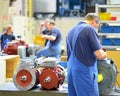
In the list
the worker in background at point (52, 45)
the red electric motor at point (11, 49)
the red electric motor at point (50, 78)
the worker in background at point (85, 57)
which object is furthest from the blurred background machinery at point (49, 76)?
the worker in background at point (52, 45)

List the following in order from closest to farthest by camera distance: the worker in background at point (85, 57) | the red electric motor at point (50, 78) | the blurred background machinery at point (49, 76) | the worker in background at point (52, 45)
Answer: the worker in background at point (85, 57) < the blurred background machinery at point (49, 76) < the red electric motor at point (50, 78) < the worker in background at point (52, 45)

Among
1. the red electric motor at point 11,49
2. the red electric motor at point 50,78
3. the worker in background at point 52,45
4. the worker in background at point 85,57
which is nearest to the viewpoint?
the worker in background at point 85,57

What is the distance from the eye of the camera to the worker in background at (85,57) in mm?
3508

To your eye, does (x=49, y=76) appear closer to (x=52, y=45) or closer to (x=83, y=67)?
(x=83, y=67)

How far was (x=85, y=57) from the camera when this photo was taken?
140 inches

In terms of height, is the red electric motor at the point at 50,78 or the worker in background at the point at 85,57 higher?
the worker in background at the point at 85,57

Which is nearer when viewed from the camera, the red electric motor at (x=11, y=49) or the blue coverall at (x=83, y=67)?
the blue coverall at (x=83, y=67)

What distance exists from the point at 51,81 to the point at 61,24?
7308 millimetres

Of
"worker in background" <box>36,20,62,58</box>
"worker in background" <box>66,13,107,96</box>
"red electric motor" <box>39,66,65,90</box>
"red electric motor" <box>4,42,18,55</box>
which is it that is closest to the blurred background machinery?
"red electric motor" <box>39,66,65,90</box>

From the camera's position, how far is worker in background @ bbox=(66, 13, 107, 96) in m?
3.51

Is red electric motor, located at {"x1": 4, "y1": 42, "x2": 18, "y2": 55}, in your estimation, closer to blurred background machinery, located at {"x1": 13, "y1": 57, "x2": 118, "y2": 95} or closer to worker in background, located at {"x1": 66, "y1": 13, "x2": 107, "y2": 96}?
blurred background machinery, located at {"x1": 13, "y1": 57, "x2": 118, "y2": 95}

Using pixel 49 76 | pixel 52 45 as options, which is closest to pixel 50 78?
pixel 49 76

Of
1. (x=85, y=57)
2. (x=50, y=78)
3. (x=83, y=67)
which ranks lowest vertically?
(x=50, y=78)

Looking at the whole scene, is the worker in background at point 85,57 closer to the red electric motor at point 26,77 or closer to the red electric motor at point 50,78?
the red electric motor at point 50,78
